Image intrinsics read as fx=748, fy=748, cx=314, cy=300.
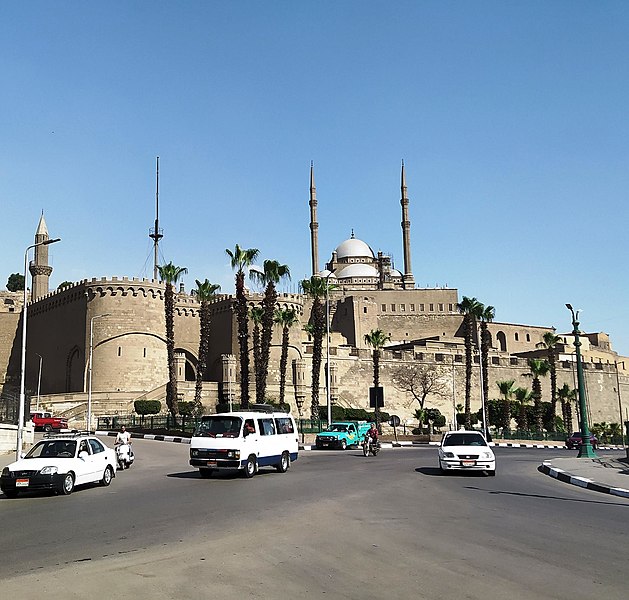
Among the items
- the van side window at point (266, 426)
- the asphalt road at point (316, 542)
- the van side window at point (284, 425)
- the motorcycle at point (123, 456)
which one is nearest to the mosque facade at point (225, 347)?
the motorcycle at point (123, 456)

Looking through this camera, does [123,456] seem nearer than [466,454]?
No

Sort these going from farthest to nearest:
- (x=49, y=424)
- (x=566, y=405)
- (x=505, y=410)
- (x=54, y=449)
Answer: (x=566, y=405)
(x=505, y=410)
(x=49, y=424)
(x=54, y=449)

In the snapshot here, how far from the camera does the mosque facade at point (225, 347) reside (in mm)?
59594

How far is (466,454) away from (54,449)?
11.1 metres

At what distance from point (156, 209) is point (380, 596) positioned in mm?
67938

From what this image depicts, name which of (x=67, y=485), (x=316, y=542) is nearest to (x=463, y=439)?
(x=67, y=485)

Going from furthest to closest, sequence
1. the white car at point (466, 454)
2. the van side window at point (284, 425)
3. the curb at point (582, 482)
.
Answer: the van side window at point (284, 425)
the white car at point (466, 454)
the curb at point (582, 482)

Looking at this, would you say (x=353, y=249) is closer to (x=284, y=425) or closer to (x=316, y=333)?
(x=316, y=333)

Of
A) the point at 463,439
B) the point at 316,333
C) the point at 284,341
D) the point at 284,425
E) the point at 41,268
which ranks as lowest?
the point at 463,439

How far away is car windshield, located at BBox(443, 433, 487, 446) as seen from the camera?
2198 cm

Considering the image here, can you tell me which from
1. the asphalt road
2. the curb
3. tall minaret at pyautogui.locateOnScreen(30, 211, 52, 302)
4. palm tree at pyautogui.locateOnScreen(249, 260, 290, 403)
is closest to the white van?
the asphalt road

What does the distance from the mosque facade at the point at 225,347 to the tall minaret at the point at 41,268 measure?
13cm

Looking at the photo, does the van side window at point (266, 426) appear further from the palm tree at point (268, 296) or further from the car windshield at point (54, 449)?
the palm tree at point (268, 296)

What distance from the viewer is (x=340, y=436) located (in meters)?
36.6
